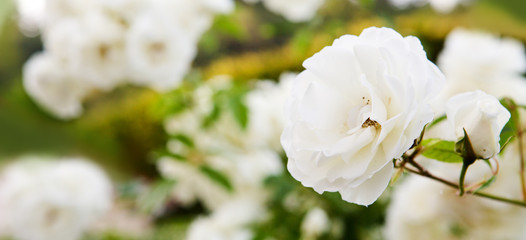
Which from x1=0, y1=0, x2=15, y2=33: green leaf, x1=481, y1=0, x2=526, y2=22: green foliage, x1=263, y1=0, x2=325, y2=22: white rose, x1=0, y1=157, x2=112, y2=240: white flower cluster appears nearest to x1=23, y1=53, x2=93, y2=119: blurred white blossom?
x1=0, y1=157, x2=112, y2=240: white flower cluster

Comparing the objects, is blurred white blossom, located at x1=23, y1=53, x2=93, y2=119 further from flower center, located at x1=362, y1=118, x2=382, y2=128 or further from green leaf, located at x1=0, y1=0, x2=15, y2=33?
green leaf, located at x1=0, y1=0, x2=15, y2=33

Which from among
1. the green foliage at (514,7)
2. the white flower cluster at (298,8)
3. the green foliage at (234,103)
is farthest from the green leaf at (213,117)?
the green foliage at (514,7)

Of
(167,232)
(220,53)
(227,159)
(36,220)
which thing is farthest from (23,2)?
(220,53)

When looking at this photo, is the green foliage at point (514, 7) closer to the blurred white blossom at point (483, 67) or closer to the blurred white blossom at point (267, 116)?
the blurred white blossom at point (483, 67)

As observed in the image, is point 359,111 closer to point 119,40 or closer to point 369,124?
point 369,124

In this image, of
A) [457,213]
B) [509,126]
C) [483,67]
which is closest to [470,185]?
[509,126]

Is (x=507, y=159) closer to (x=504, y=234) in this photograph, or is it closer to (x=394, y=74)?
(x=504, y=234)
